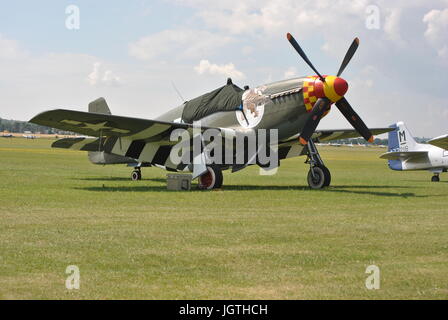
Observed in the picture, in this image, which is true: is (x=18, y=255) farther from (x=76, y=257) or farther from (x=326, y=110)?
(x=326, y=110)

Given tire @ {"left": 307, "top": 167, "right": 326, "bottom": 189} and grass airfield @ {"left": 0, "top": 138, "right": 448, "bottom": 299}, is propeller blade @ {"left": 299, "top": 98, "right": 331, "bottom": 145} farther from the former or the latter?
grass airfield @ {"left": 0, "top": 138, "right": 448, "bottom": 299}

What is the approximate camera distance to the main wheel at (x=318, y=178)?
19.4 meters

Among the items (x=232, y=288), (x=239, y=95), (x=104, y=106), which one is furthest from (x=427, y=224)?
(x=104, y=106)

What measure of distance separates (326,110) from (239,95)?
129 inches

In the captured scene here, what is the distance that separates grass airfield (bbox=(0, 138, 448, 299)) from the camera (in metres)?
6.00

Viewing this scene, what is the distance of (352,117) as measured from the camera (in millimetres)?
18766

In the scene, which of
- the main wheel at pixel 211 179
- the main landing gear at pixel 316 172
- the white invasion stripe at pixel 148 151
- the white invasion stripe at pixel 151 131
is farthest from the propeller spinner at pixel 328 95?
the white invasion stripe at pixel 148 151

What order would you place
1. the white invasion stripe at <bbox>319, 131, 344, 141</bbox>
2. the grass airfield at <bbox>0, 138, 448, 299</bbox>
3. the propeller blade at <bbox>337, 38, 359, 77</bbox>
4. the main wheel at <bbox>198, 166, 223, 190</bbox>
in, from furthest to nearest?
the white invasion stripe at <bbox>319, 131, 344, 141</bbox>, the main wheel at <bbox>198, 166, 223, 190</bbox>, the propeller blade at <bbox>337, 38, 359, 77</bbox>, the grass airfield at <bbox>0, 138, 448, 299</bbox>

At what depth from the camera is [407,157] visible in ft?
90.1

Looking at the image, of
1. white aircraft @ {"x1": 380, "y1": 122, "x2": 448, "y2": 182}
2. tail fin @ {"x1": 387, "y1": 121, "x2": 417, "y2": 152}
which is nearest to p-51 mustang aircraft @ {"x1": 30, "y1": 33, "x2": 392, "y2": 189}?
white aircraft @ {"x1": 380, "y1": 122, "x2": 448, "y2": 182}

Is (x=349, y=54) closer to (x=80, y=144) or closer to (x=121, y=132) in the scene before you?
(x=121, y=132)

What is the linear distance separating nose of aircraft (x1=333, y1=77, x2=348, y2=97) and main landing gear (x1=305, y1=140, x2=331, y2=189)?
8.37ft

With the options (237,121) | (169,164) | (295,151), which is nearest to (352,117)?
(295,151)

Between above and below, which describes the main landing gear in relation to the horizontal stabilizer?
below
